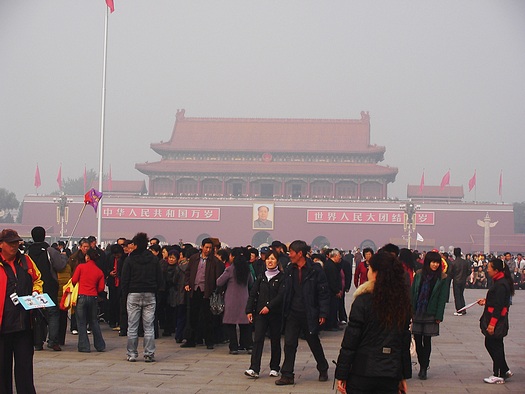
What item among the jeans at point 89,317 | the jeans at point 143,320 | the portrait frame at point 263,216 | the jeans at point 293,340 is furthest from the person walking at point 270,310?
the portrait frame at point 263,216

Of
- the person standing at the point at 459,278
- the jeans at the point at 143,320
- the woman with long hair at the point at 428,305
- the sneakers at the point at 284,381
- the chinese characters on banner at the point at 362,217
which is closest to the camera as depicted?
the sneakers at the point at 284,381

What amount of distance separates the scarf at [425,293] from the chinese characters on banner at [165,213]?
1518 inches

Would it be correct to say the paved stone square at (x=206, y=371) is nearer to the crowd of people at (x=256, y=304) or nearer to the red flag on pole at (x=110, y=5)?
the crowd of people at (x=256, y=304)

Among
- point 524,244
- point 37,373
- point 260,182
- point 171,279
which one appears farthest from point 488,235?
point 37,373

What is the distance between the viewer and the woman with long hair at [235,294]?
8.62m

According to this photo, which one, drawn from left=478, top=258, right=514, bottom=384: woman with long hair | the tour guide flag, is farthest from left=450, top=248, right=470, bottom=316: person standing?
the tour guide flag

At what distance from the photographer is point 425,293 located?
718 centimetres

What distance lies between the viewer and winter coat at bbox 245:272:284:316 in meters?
7.18

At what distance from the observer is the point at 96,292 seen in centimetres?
866

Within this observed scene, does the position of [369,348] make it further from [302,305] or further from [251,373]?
[251,373]

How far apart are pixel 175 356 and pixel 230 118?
1752 inches

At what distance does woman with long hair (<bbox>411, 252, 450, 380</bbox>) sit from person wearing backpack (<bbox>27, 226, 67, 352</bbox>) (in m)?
3.47

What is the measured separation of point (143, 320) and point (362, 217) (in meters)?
37.5

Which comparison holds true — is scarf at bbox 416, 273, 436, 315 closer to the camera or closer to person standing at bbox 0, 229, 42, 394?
person standing at bbox 0, 229, 42, 394
